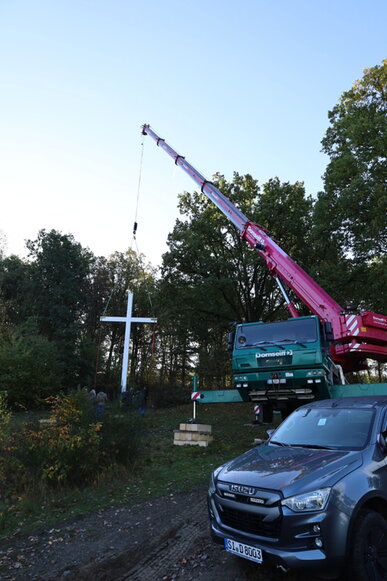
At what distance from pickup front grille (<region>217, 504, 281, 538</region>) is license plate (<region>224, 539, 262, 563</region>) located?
0.40 feet

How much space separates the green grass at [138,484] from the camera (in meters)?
6.58

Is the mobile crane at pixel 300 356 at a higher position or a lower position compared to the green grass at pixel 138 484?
higher

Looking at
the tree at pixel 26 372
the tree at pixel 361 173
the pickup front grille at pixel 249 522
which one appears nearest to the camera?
the pickup front grille at pixel 249 522

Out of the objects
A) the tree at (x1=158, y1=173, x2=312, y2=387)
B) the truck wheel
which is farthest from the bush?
the tree at (x1=158, y1=173, x2=312, y2=387)

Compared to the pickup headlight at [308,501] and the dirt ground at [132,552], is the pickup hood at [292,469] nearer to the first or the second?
the pickup headlight at [308,501]

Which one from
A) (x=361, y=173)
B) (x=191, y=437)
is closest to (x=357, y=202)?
(x=361, y=173)

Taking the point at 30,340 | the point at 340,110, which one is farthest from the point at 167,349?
the point at 340,110

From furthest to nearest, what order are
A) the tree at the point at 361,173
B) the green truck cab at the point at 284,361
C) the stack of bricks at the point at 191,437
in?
the tree at the point at 361,173 < the stack of bricks at the point at 191,437 < the green truck cab at the point at 284,361

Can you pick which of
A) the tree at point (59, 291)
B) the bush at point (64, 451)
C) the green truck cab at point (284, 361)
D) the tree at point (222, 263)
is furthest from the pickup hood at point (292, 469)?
the tree at point (59, 291)

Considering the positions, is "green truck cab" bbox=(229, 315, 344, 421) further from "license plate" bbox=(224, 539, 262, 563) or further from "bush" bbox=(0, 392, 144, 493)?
"license plate" bbox=(224, 539, 262, 563)

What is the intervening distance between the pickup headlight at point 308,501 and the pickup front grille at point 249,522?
17cm

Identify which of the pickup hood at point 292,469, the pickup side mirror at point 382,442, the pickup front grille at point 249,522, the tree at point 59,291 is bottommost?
the pickup front grille at point 249,522

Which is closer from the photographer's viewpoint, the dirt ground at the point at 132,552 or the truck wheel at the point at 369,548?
the truck wheel at the point at 369,548

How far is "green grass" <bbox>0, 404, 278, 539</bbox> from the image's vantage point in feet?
21.6
